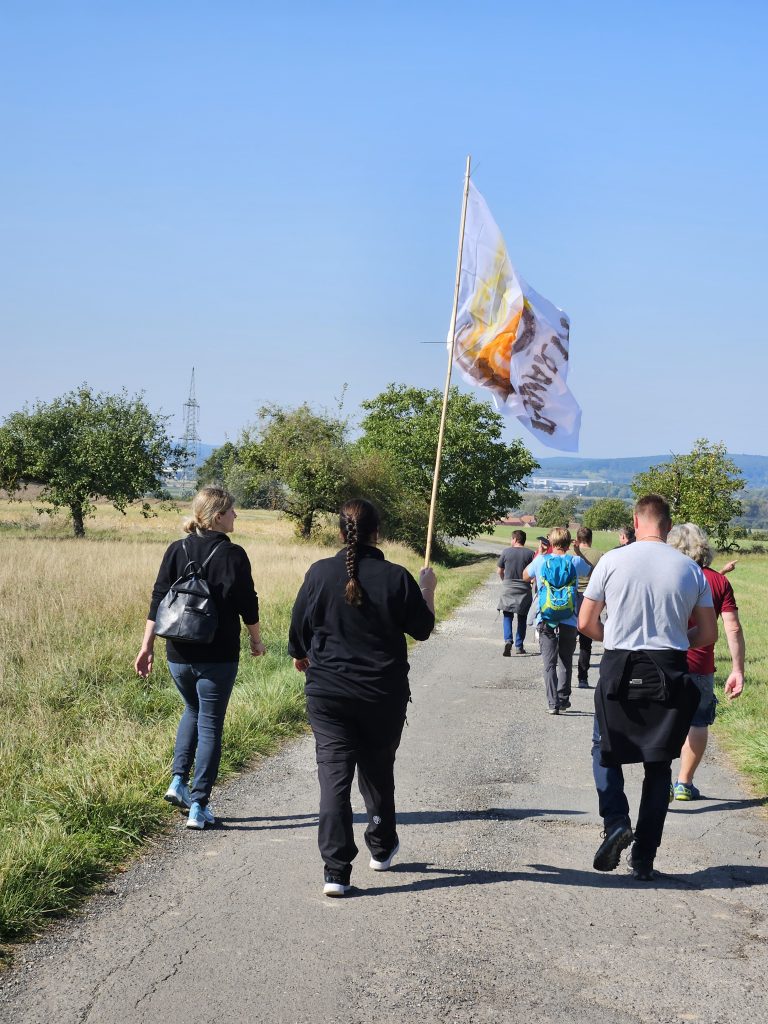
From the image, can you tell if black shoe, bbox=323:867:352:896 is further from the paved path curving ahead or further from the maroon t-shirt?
the maroon t-shirt

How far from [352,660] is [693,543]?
2776 mm

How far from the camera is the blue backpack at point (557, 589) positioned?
10.7 m

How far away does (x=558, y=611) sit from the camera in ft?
35.2

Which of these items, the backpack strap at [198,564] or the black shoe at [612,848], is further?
the backpack strap at [198,564]

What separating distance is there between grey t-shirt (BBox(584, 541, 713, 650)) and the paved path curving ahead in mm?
1276

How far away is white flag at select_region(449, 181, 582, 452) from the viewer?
336 inches

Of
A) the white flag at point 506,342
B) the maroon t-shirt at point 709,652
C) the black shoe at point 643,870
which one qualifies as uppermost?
the white flag at point 506,342

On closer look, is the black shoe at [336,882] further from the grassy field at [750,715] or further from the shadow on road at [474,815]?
the grassy field at [750,715]

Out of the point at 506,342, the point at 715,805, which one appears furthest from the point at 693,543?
the point at 506,342

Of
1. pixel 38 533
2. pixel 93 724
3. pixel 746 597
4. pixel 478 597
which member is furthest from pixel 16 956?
pixel 38 533

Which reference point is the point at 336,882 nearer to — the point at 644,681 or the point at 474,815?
the point at 474,815

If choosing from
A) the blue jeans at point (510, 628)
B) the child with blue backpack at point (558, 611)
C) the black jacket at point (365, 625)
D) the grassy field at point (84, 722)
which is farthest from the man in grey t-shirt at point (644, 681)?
the blue jeans at point (510, 628)

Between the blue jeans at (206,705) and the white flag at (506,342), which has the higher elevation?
the white flag at (506,342)

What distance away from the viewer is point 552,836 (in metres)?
6.03
